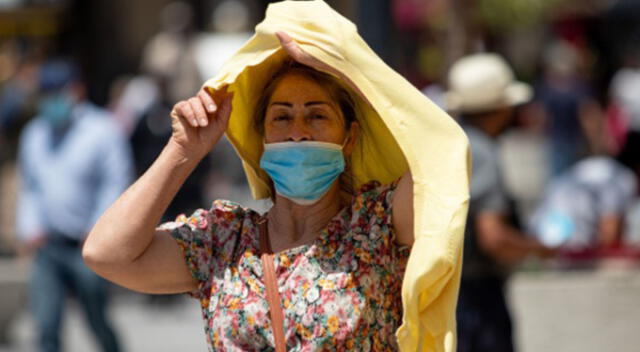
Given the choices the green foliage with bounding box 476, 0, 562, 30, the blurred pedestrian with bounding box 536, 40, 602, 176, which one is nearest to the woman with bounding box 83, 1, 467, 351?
the blurred pedestrian with bounding box 536, 40, 602, 176

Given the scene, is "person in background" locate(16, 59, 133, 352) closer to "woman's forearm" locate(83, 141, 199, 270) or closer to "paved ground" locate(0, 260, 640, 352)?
"paved ground" locate(0, 260, 640, 352)

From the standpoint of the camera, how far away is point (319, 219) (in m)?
3.70

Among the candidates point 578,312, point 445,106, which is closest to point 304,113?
point 445,106

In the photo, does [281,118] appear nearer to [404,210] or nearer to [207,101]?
[207,101]

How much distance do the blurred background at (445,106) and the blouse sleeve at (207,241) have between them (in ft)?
3.24

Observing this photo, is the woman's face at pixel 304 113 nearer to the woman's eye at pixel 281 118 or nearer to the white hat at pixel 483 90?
the woman's eye at pixel 281 118

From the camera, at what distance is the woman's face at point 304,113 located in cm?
367

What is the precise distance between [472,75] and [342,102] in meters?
2.91

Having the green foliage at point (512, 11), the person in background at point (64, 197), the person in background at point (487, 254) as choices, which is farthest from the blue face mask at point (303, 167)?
the green foliage at point (512, 11)

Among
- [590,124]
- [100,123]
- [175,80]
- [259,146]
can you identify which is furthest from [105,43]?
[259,146]

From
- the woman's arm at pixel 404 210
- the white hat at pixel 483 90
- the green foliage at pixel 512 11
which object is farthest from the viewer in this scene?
the green foliage at pixel 512 11

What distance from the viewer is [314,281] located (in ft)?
11.5

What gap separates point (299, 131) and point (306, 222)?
248mm

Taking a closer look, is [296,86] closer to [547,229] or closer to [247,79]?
[247,79]
